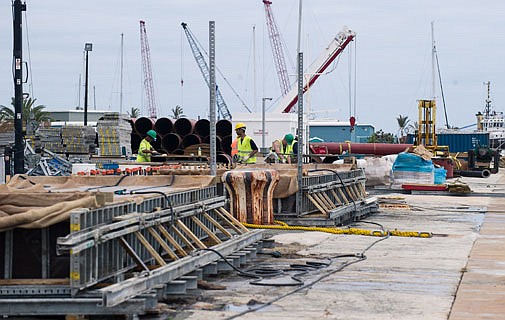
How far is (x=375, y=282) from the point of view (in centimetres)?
1195

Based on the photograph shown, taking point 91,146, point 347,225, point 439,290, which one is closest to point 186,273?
point 439,290

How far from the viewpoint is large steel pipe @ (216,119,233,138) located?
42219 mm

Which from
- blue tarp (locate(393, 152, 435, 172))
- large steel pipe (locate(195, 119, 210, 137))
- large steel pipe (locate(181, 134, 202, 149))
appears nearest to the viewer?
blue tarp (locate(393, 152, 435, 172))

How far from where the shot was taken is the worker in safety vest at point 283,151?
907 inches

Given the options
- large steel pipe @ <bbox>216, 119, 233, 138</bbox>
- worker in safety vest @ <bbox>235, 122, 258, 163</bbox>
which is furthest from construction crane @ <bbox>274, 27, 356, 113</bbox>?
worker in safety vest @ <bbox>235, 122, 258, 163</bbox>

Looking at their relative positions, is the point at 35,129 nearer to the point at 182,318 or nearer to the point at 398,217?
the point at 398,217

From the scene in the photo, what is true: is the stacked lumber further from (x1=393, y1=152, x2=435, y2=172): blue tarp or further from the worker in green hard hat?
the worker in green hard hat

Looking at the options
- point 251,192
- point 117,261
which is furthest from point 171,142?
point 117,261

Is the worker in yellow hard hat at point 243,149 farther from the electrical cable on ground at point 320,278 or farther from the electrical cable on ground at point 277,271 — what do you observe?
the electrical cable on ground at point 277,271

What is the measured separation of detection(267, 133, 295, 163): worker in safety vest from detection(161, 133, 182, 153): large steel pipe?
16.1 metres

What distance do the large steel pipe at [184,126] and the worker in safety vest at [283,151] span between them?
1650 cm

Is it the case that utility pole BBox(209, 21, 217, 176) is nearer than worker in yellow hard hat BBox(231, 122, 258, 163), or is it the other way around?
utility pole BBox(209, 21, 217, 176)

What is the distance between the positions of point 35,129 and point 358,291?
25.1 metres

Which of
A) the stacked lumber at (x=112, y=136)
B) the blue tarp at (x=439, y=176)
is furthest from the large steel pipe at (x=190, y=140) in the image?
the blue tarp at (x=439, y=176)
